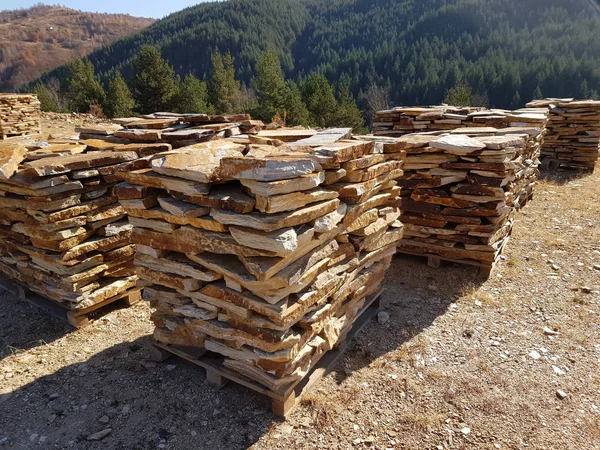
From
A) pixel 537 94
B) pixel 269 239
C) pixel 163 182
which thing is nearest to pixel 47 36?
pixel 537 94

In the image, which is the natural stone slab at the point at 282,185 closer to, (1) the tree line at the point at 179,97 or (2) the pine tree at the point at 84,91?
(1) the tree line at the point at 179,97

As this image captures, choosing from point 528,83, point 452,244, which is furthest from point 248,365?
point 528,83

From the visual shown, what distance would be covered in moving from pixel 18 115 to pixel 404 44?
2462 inches

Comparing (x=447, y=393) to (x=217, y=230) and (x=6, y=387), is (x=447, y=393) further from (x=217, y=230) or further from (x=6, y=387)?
(x=6, y=387)

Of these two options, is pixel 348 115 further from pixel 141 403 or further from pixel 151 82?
pixel 141 403

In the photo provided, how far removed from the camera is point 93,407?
3656mm

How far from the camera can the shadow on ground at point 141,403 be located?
3.35 metres

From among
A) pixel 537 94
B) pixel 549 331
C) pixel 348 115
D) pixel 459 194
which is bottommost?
pixel 537 94

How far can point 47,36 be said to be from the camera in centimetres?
11162

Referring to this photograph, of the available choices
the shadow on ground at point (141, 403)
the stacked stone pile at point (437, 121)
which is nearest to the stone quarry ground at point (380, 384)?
the shadow on ground at point (141, 403)

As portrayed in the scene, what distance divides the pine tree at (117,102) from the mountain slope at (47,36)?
69320mm

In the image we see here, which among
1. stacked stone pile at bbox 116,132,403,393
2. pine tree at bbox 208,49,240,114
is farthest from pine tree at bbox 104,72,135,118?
stacked stone pile at bbox 116,132,403,393

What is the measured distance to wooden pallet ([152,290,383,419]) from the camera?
344 cm

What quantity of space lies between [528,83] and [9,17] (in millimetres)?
155268
